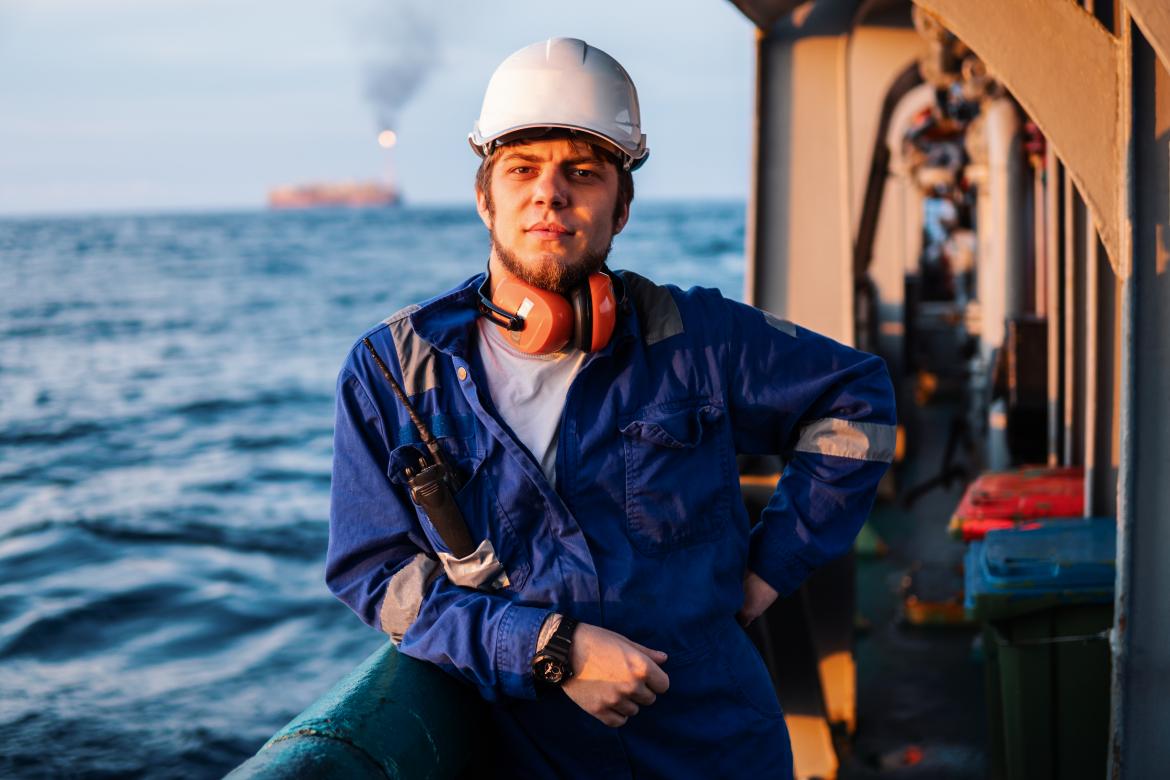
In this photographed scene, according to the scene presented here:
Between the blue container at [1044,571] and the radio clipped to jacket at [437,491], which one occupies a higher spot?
the radio clipped to jacket at [437,491]

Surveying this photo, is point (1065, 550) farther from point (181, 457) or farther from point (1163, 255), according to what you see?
point (181, 457)

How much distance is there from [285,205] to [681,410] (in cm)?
15035

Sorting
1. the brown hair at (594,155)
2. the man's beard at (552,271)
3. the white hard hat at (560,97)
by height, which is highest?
the white hard hat at (560,97)

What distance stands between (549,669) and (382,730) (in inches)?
12.0

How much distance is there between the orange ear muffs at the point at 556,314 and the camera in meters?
2.26

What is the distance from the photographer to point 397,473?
7.34ft

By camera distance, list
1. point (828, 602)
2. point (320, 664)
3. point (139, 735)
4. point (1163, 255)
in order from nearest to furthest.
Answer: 1. point (1163, 255)
2. point (828, 602)
3. point (139, 735)
4. point (320, 664)

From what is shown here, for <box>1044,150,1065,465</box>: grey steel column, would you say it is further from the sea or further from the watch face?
the sea

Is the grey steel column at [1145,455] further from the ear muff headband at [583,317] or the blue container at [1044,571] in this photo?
the ear muff headband at [583,317]

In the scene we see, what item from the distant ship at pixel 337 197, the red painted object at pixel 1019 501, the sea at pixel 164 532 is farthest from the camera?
the distant ship at pixel 337 197

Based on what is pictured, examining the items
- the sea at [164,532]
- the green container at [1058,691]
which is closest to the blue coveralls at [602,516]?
the green container at [1058,691]

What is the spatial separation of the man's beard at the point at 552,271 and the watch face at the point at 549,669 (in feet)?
2.29

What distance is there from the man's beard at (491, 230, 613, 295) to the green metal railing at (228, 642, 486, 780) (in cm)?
75

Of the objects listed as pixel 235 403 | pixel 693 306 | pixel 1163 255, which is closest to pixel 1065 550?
pixel 1163 255
